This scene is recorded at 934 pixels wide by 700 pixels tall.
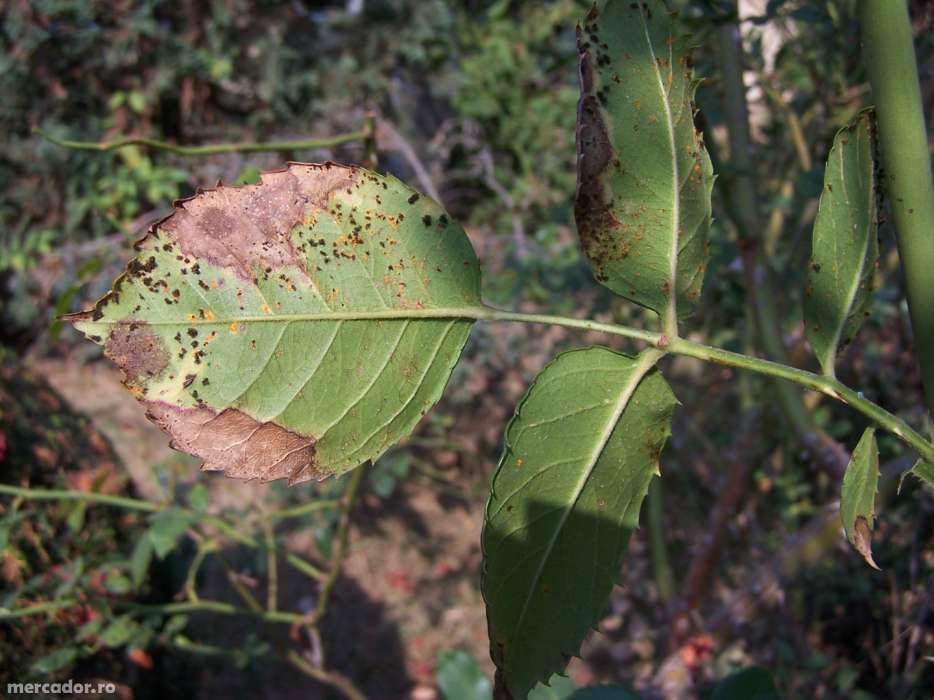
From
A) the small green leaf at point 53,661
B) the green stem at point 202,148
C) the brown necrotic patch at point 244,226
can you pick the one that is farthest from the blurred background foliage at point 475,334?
the brown necrotic patch at point 244,226

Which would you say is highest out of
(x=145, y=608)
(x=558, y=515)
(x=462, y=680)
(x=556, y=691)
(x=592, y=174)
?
(x=592, y=174)

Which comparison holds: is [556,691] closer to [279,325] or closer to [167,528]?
[279,325]

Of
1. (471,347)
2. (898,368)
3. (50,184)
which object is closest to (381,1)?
(50,184)

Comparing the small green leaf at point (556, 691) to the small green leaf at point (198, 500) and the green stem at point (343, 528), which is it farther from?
the small green leaf at point (198, 500)

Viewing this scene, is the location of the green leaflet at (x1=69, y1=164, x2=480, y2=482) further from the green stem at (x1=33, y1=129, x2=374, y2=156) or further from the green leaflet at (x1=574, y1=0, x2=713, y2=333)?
the green stem at (x1=33, y1=129, x2=374, y2=156)

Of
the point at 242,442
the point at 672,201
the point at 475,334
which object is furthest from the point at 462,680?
the point at 475,334

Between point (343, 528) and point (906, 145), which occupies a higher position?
point (906, 145)
